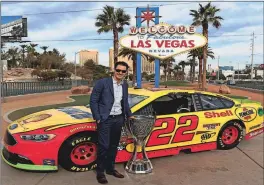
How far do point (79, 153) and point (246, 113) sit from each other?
11.8 ft

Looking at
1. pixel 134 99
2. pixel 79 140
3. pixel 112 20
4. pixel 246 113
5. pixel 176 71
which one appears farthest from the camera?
pixel 176 71

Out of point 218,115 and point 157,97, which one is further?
point 218,115

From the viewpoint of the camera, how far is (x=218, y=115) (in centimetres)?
596

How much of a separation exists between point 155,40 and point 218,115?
19.4ft

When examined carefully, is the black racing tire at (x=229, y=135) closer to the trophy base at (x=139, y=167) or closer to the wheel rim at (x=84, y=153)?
the trophy base at (x=139, y=167)

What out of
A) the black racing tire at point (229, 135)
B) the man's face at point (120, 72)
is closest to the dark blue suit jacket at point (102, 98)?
the man's face at point (120, 72)

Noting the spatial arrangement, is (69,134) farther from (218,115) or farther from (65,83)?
(65,83)

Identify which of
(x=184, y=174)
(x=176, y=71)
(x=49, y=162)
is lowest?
(x=184, y=174)

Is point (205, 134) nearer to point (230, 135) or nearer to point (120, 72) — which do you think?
point (230, 135)

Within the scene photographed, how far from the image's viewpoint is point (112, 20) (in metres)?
31.4

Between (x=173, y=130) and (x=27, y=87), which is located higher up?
(x=27, y=87)

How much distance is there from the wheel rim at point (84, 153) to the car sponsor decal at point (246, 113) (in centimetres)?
310

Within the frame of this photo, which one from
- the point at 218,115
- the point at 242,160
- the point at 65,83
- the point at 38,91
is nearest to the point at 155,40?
the point at 218,115

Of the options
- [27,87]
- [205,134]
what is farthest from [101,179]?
[27,87]
